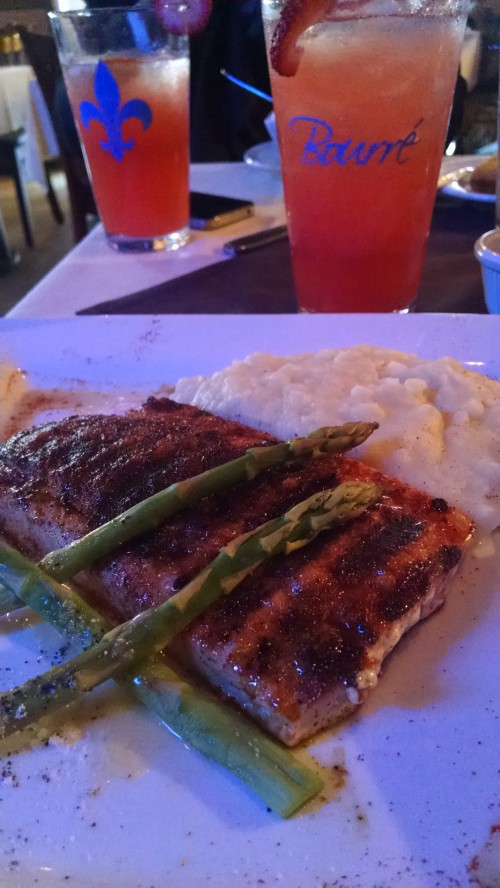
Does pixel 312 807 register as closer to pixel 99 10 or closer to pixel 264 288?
pixel 264 288

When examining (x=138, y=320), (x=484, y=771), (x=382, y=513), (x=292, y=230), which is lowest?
(x=484, y=771)

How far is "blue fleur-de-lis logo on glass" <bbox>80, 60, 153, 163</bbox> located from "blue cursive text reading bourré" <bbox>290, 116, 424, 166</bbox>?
0.92 metres

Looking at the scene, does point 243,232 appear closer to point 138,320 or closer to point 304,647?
point 138,320

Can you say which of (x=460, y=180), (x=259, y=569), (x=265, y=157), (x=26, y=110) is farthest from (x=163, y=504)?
(x=26, y=110)

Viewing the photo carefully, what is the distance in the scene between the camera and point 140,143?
2.82 m

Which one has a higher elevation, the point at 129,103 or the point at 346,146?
the point at 129,103

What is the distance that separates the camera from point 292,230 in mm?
2420

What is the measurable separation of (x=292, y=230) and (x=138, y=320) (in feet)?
2.10

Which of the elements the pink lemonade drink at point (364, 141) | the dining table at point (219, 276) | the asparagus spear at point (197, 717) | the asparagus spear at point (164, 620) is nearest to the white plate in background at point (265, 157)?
the dining table at point (219, 276)

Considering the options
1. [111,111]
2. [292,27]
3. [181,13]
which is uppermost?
[181,13]

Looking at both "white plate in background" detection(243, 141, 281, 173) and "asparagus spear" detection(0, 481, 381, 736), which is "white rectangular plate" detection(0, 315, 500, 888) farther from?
"white plate in background" detection(243, 141, 281, 173)

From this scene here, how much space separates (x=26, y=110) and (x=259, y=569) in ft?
31.9

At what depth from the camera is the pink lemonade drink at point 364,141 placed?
6.36 ft

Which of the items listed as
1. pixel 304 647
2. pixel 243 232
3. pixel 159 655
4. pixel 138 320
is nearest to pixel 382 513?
pixel 304 647
